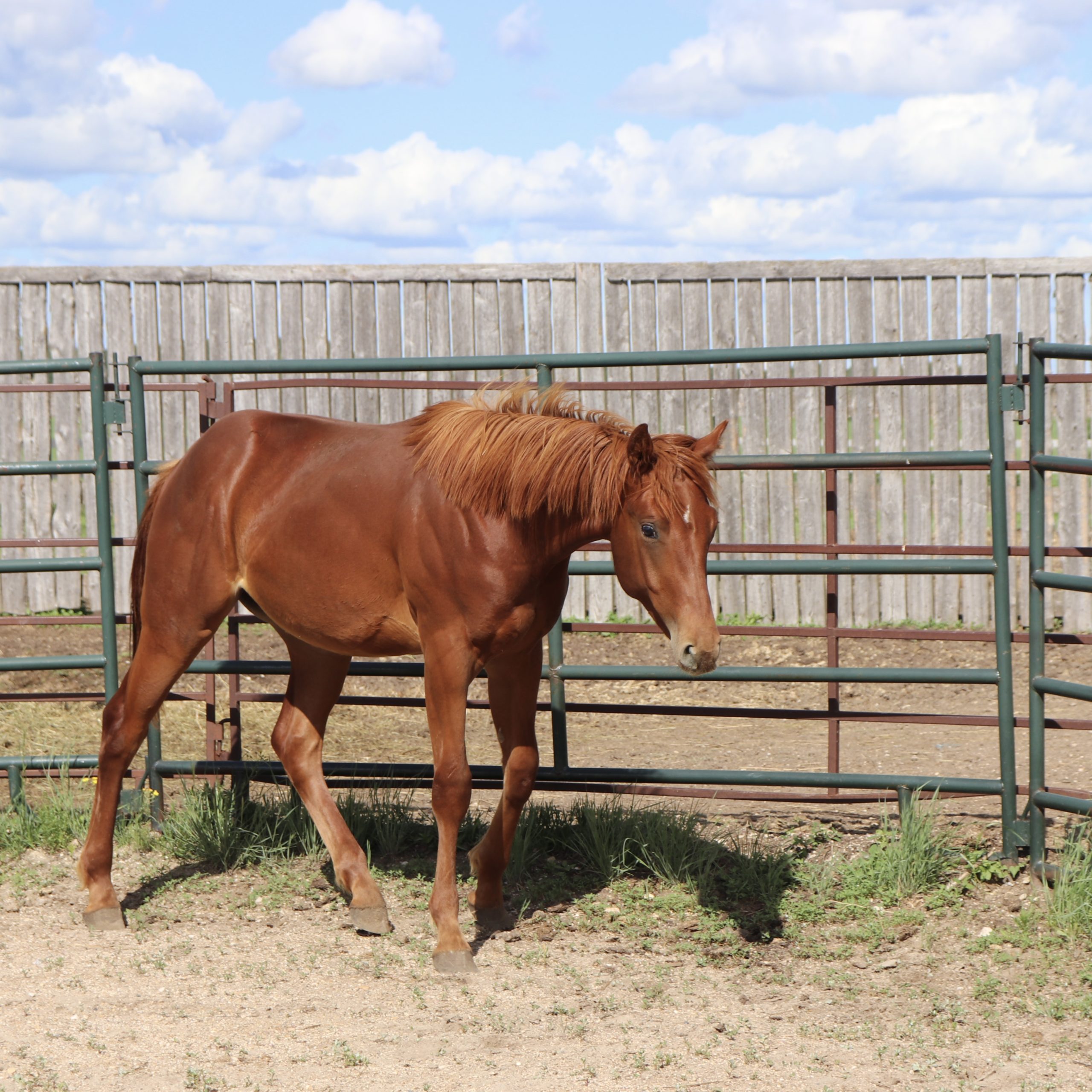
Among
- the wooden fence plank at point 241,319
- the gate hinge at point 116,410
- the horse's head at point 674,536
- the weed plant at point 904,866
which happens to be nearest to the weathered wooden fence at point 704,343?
the wooden fence plank at point 241,319

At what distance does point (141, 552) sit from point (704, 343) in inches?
196

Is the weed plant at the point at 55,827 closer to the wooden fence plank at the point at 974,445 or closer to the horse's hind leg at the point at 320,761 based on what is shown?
the horse's hind leg at the point at 320,761

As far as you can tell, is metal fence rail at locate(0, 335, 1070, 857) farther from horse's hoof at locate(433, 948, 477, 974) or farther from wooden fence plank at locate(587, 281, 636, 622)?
wooden fence plank at locate(587, 281, 636, 622)

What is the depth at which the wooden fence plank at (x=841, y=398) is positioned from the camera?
8.70 metres

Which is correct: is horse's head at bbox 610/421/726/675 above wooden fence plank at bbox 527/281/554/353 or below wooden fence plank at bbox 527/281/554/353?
below

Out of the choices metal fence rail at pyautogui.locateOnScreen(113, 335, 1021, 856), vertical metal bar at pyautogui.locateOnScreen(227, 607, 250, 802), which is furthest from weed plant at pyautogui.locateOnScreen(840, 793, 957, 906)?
vertical metal bar at pyautogui.locateOnScreen(227, 607, 250, 802)

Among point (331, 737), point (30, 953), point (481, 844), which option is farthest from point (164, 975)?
point (331, 737)

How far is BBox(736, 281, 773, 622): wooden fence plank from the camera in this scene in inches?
344

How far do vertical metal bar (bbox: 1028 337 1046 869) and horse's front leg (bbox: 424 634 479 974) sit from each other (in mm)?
2114

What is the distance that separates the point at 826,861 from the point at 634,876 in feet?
2.46

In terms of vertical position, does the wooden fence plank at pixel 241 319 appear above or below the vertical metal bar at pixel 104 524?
above

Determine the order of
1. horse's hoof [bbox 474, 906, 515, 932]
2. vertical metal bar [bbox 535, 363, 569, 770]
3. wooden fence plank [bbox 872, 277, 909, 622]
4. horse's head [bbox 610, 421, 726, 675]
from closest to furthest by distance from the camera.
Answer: horse's head [bbox 610, 421, 726, 675], horse's hoof [bbox 474, 906, 515, 932], vertical metal bar [bbox 535, 363, 569, 770], wooden fence plank [bbox 872, 277, 909, 622]

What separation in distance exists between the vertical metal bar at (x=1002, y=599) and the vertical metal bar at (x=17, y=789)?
3.96m

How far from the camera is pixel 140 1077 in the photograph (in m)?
3.33
